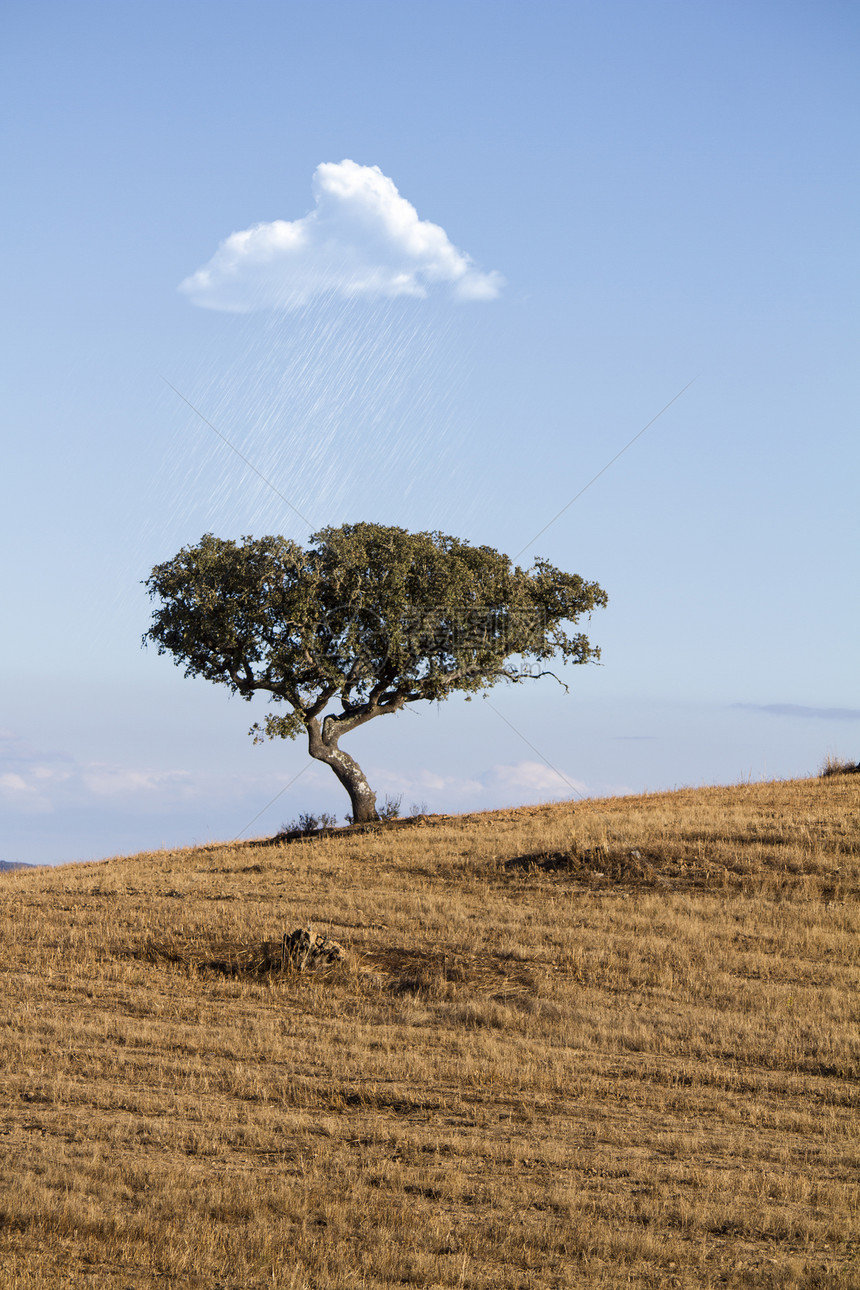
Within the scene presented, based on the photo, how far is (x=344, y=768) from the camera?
123 feet

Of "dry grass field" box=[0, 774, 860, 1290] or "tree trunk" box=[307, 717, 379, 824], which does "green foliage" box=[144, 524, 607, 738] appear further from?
"dry grass field" box=[0, 774, 860, 1290]

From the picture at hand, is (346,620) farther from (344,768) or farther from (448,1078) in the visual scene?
(448,1078)

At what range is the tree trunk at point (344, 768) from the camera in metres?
37.1

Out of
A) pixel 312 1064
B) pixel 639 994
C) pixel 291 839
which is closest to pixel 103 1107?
pixel 312 1064

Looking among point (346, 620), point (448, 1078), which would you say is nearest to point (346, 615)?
point (346, 620)

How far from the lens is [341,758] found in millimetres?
37406

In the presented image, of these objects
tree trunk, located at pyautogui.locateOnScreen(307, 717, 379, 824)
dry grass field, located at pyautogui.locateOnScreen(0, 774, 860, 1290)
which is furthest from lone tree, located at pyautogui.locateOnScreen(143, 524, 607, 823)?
dry grass field, located at pyautogui.locateOnScreen(0, 774, 860, 1290)

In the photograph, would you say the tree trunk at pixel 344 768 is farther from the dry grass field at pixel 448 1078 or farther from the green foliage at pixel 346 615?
the dry grass field at pixel 448 1078

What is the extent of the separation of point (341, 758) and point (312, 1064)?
25146 mm

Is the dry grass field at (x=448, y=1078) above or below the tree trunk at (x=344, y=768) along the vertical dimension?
below

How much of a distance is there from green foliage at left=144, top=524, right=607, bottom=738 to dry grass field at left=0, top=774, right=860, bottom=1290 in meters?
11.9

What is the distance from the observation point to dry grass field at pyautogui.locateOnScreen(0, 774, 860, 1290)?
301 inches

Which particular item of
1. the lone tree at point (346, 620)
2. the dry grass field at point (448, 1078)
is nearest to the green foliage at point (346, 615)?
the lone tree at point (346, 620)

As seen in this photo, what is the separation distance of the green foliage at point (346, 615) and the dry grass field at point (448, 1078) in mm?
11887
